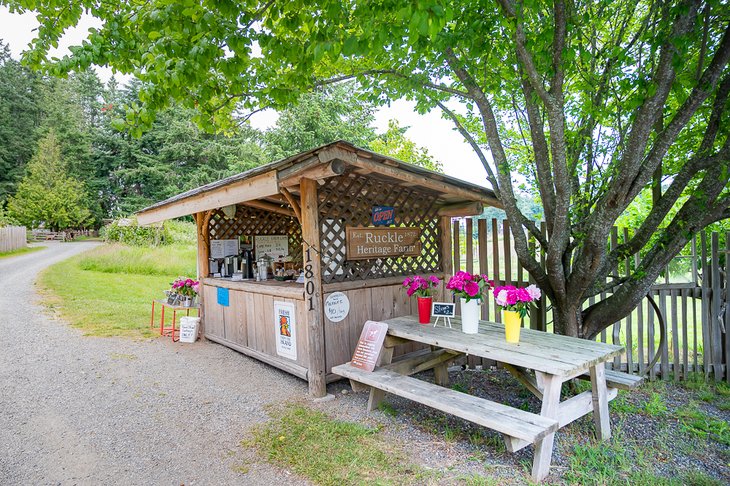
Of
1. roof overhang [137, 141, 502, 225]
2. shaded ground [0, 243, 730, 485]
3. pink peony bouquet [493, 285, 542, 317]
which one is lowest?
shaded ground [0, 243, 730, 485]

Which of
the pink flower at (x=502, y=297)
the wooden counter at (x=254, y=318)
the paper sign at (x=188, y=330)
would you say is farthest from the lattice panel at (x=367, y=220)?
the paper sign at (x=188, y=330)

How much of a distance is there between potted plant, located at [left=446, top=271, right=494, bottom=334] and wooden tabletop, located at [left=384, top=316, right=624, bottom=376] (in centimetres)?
9

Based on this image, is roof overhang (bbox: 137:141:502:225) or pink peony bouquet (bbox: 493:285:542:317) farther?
roof overhang (bbox: 137:141:502:225)

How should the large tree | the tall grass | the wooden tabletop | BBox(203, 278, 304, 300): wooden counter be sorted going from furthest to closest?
the tall grass
BBox(203, 278, 304, 300): wooden counter
the large tree
the wooden tabletop

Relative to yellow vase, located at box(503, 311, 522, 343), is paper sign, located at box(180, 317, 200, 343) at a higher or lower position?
lower

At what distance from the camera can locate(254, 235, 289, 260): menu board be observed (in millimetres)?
5866

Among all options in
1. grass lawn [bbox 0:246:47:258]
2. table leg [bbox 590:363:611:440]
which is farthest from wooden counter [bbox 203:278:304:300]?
grass lawn [bbox 0:246:47:258]

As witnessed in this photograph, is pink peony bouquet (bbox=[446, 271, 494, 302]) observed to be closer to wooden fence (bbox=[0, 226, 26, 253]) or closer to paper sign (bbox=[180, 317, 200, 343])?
paper sign (bbox=[180, 317, 200, 343])

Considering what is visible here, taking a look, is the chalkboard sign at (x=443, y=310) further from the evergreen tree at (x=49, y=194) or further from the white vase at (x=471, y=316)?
the evergreen tree at (x=49, y=194)

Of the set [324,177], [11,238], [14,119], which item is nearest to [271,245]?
[324,177]

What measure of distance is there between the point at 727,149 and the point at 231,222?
5.66m

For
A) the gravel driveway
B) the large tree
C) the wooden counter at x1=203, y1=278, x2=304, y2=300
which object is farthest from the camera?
the wooden counter at x1=203, y1=278, x2=304, y2=300

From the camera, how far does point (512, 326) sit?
2.88 metres

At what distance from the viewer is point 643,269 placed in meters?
3.35
